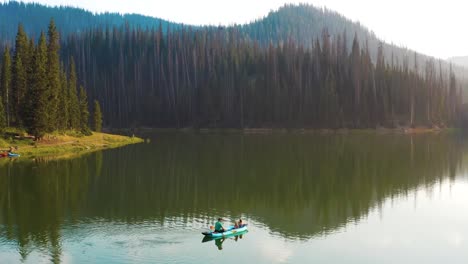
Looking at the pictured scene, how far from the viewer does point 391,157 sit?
74938 mm

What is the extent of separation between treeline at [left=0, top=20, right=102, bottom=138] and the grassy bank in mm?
1735

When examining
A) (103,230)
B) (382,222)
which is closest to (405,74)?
(382,222)

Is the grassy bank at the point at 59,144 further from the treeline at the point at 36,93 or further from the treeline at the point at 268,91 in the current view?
the treeline at the point at 268,91

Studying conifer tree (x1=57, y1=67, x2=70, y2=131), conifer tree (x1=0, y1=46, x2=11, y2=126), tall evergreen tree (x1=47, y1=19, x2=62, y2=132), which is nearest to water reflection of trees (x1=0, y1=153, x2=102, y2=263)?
tall evergreen tree (x1=47, y1=19, x2=62, y2=132)

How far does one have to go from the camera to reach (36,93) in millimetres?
76062

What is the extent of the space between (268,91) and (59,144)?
103952 millimetres

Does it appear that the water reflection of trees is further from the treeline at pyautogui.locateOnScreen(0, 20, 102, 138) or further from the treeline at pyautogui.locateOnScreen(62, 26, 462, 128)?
Answer: the treeline at pyautogui.locateOnScreen(62, 26, 462, 128)

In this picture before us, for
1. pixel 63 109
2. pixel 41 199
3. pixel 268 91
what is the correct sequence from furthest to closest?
1. pixel 268 91
2. pixel 63 109
3. pixel 41 199

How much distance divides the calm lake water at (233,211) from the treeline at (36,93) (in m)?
12.0

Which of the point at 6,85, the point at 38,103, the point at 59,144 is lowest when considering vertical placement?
the point at 59,144

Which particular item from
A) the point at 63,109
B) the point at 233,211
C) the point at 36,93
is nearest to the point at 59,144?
the point at 63,109

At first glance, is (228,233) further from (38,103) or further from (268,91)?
(268,91)

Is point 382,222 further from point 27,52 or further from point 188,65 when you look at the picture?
point 188,65

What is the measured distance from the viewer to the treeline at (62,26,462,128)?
16650 cm
